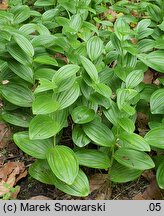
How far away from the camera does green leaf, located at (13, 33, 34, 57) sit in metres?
1.98

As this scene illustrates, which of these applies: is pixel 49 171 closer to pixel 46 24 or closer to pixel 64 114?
pixel 64 114

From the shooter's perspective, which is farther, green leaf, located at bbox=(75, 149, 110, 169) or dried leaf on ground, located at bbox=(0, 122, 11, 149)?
dried leaf on ground, located at bbox=(0, 122, 11, 149)

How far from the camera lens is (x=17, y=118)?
213cm

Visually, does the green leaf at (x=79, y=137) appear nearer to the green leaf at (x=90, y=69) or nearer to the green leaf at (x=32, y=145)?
the green leaf at (x=32, y=145)

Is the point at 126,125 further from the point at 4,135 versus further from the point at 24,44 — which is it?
the point at 4,135

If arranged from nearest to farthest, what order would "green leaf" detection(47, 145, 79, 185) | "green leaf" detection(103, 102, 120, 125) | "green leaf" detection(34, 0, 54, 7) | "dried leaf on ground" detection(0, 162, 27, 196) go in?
"green leaf" detection(47, 145, 79, 185) → "green leaf" detection(103, 102, 120, 125) → "dried leaf on ground" detection(0, 162, 27, 196) → "green leaf" detection(34, 0, 54, 7)

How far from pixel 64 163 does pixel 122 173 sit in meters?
0.38

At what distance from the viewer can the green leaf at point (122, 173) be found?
193cm

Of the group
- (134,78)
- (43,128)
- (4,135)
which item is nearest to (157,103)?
(134,78)

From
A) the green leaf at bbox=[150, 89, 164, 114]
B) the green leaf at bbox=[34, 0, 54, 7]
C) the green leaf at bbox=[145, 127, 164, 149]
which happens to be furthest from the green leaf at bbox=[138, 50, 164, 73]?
the green leaf at bbox=[34, 0, 54, 7]

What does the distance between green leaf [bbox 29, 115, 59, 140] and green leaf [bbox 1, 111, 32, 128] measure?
32 centimetres

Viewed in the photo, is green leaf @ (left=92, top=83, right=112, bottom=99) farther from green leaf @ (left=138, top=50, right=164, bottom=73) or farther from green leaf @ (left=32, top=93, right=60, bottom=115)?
green leaf @ (left=138, top=50, right=164, bottom=73)

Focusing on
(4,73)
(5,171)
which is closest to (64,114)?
(4,73)

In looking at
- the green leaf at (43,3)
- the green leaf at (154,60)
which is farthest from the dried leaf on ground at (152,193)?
the green leaf at (43,3)
